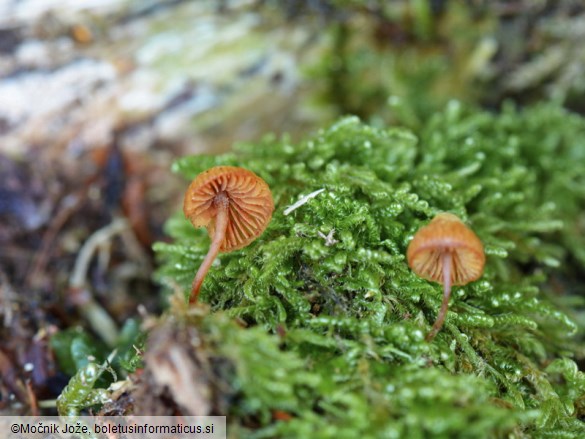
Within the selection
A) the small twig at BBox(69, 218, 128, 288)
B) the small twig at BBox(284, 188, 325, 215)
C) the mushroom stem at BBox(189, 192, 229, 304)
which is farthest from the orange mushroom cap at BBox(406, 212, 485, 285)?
the small twig at BBox(69, 218, 128, 288)

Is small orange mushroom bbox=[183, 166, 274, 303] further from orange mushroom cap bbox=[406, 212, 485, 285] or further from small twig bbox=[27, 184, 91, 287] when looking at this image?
small twig bbox=[27, 184, 91, 287]

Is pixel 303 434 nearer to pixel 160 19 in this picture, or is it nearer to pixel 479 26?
pixel 160 19

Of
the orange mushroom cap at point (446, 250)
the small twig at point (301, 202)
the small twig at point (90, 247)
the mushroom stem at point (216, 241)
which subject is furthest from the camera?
the small twig at point (90, 247)

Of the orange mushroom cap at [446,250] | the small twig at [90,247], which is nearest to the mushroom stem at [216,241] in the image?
the orange mushroom cap at [446,250]

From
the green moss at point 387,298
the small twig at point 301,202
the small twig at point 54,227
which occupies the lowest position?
the small twig at point 54,227

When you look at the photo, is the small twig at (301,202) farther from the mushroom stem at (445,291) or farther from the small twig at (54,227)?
the small twig at (54,227)

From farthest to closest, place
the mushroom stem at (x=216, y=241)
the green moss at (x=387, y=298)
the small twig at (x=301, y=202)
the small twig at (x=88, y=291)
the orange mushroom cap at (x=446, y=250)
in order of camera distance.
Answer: the small twig at (x=88, y=291) → the small twig at (x=301, y=202) → the mushroom stem at (x=216, y=241) → the orange mushroom cap at (x=446, y=250) → the green moss at (x=387, y=298)

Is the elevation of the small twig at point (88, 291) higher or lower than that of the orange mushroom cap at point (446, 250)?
lower

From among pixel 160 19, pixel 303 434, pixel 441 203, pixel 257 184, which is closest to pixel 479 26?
pixel 441 203
